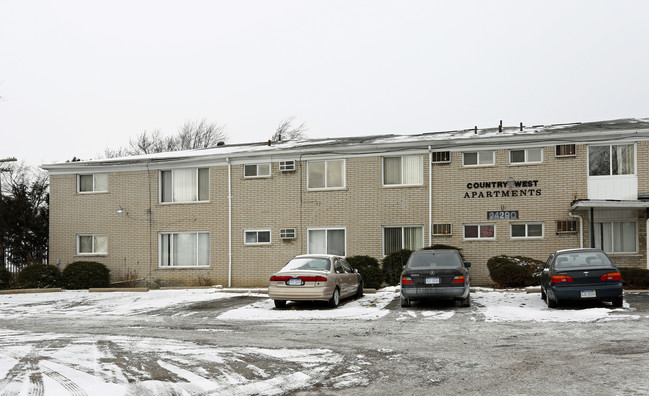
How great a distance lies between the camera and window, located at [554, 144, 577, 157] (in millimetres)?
22891

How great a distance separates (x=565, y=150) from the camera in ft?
75.4

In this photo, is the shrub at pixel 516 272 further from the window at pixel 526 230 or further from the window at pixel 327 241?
the window at pixel 327 241

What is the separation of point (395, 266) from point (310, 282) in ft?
22.4

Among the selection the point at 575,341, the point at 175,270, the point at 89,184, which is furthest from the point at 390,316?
the point at 89,184

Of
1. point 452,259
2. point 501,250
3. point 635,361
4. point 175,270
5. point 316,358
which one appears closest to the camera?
point 635,361

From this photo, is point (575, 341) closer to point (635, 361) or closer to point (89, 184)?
point (635, 361)

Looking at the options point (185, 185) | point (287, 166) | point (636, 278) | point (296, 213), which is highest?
point (287, 166)

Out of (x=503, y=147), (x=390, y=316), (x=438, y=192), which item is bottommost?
(x=390, y=316)

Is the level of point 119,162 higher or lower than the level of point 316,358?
higher

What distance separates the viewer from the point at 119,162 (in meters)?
28.1

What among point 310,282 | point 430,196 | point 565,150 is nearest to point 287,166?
point 430,196

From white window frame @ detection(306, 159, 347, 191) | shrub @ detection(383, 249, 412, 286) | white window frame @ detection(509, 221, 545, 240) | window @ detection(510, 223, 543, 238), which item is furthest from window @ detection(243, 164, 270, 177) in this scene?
window @ detection(510, 223, 543, 238)

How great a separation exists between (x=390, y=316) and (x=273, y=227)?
1108cm

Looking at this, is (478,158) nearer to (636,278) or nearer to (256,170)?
(636,278)
